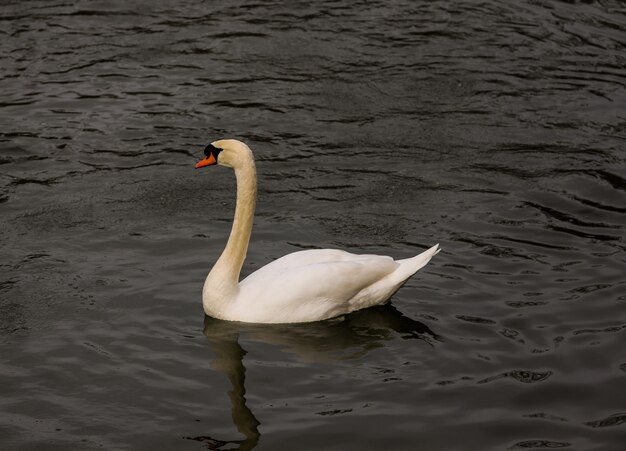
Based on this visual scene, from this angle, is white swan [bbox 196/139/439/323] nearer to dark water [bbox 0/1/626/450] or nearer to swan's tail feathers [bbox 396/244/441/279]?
swan's tail feathers [bbox 396/244/441/279]

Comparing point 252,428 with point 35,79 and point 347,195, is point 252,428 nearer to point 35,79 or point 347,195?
point 347,195

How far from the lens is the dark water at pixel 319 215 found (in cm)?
757

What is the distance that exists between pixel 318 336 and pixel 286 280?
505 mm

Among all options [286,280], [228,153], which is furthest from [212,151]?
[286,280]

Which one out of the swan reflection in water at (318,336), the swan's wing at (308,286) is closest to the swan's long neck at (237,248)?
the swan's wing at (308,286)

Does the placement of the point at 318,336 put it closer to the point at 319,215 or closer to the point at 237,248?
the point at 237,248

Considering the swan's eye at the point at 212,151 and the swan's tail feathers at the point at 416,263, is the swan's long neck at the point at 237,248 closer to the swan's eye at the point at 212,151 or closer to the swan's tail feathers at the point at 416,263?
the swan's eye at the point at 212,151

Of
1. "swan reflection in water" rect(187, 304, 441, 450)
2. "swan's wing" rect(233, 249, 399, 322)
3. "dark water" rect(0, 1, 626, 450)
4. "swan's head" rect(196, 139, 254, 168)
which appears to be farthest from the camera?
"swan's head" rect(196, 139, 254, 168)

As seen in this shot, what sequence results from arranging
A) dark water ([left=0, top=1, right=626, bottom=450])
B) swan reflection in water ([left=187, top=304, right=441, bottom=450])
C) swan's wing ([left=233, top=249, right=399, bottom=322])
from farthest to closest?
swan's wing ([left=233, top=249, right=399, bottom=322]) < swan reflection in water ([left=187, top=304, right=441, bottom=450]) < dark water ([left=0, top=1, right=626, bottom=450])

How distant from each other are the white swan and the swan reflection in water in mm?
77

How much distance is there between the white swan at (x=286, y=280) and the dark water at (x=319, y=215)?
0.15 metres

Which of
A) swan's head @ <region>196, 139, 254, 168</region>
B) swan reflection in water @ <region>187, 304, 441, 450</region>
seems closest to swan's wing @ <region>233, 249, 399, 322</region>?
swan reflection in water @ <region>187, 304, 441, 450</region>

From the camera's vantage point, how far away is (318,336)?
343 inches

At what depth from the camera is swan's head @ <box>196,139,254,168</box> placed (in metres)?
8.87
